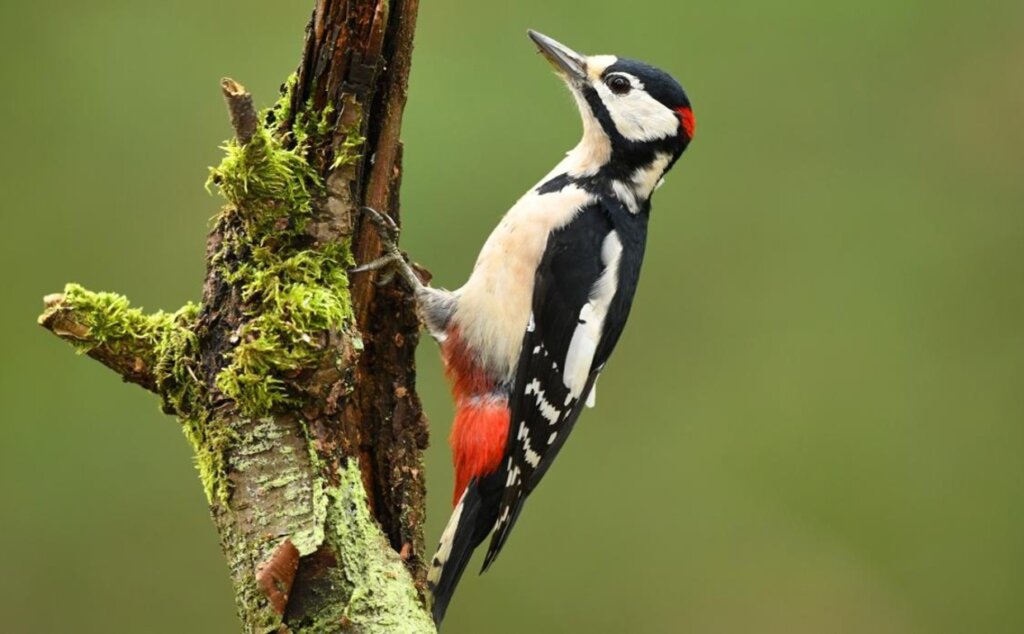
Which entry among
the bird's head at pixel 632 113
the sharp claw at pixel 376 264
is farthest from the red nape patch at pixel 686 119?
the sharp claw at pixel 376 264

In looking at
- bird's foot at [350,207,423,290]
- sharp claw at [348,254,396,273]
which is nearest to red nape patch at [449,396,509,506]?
bird's foot at [350,207,423,290]

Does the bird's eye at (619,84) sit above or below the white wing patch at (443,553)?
above

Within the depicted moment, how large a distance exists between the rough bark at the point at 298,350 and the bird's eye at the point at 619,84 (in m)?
0.84

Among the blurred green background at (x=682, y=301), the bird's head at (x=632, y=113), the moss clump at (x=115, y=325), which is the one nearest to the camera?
the moss clump at (x=115, y=325)

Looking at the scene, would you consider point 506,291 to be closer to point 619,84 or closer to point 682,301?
point 619,84

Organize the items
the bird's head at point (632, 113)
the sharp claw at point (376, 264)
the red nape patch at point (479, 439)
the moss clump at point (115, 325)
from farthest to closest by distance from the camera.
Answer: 1. the bird's head at point (632, 113)
2. the red nape patch at point (479, 439)
3. the sharp claw at point (376, 264)
4. the moss clump at point (115, 325)

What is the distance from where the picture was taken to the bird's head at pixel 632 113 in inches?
126

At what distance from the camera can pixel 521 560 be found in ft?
15.2

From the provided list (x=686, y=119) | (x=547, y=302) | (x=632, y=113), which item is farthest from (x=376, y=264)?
(x=686, y=119)

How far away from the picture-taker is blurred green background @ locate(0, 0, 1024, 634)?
14.2ft

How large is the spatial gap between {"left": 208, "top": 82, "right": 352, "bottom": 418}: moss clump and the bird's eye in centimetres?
103

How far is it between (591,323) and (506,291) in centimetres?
22

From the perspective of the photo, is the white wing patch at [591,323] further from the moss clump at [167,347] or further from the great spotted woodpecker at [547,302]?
the moss clump at [167,347]

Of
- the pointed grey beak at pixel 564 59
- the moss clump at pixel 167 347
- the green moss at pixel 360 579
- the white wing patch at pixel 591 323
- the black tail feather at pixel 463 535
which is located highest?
the pointed grey beak at pixel 564 59
